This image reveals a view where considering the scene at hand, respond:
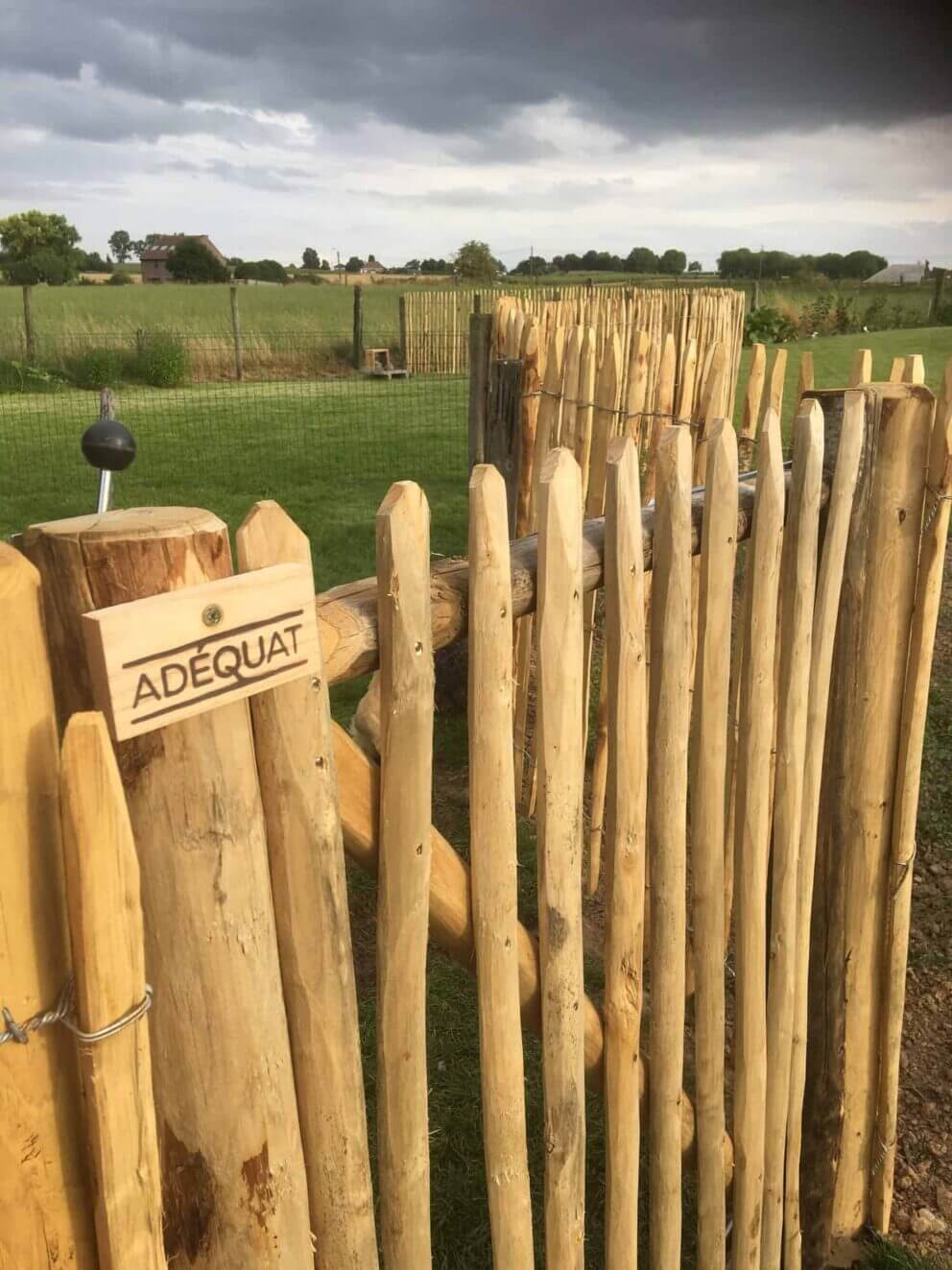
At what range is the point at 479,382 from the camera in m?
5.02

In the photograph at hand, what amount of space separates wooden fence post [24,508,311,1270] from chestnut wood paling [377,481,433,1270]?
0.22 metres

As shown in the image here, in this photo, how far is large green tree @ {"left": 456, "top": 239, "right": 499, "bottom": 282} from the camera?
46688mm

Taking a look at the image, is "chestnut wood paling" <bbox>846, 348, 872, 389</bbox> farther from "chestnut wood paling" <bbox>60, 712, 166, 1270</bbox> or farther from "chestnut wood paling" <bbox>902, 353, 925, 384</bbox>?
"chestnut wood paling" <bbox>60, 712, 166, 1270</bbox>

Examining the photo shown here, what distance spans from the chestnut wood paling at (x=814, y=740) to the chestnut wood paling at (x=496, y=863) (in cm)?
88

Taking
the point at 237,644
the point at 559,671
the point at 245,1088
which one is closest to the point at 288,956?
the point at 245,1088

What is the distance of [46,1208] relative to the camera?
114cm

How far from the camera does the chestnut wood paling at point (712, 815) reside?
6.27ft

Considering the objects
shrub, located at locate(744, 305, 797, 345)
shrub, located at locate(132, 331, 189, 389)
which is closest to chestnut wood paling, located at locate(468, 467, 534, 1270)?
shrub, located at locate(132, 331, 189, 389)

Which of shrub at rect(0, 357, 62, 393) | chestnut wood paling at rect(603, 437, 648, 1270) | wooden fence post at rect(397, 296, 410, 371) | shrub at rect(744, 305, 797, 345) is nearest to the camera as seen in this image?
chestnut wood paling at rect(603, 437, 648, 1270)

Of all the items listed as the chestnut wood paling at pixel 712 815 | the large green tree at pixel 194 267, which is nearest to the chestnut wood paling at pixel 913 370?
the chestnut wood paling at pixel 712 815

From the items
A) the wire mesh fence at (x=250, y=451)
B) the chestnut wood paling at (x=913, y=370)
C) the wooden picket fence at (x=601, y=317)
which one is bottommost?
the wire mesh fence at (x=250, y=451)

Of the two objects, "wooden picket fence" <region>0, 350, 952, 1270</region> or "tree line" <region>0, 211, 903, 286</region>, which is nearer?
"wooden picket fence" <region>0, 350, 952, 1270</region>

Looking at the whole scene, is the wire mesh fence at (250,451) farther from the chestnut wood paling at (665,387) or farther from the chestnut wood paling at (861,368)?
the chestnut wood paling at (861,368)

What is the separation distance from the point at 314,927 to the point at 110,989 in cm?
28
